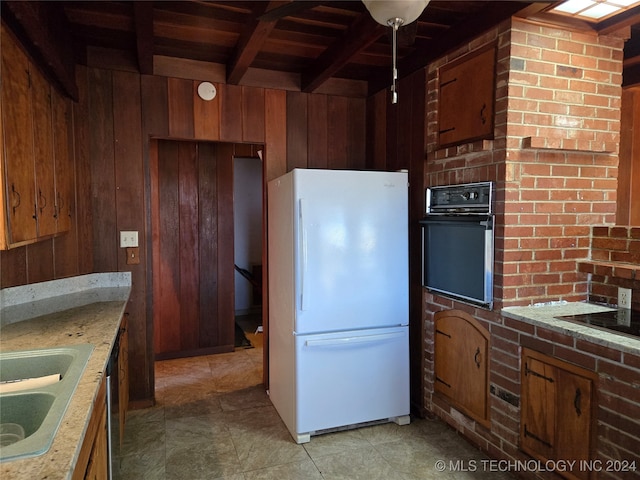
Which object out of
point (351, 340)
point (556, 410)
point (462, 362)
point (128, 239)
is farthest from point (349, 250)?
point (128, 239)

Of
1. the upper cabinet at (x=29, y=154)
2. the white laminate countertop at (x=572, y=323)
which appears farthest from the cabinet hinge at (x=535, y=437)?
the upper cabinet at (x=29, y=154)

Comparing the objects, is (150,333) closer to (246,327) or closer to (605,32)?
(246,327)

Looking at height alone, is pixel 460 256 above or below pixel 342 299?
above

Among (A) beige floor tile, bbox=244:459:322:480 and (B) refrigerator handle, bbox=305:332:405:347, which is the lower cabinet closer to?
(A) beige floor tile, bbox=244:459:322:480

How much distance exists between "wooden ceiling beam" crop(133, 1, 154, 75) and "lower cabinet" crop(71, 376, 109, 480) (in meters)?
1.65

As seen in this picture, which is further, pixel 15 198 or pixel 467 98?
pixel 467 98

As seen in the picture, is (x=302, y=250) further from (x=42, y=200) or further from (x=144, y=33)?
(x=144, y=33)

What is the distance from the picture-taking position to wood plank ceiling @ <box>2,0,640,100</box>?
6.59 ft

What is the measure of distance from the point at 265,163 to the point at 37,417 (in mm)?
2296

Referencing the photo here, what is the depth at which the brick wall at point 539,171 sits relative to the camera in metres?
2.13

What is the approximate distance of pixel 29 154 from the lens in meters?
1.78

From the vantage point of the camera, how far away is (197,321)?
161 inches

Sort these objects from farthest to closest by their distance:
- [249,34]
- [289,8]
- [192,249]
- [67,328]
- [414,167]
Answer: [192,249] < [414,167] < [249,34] < [67,328] < [289,8]

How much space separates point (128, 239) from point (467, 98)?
2.39 m
